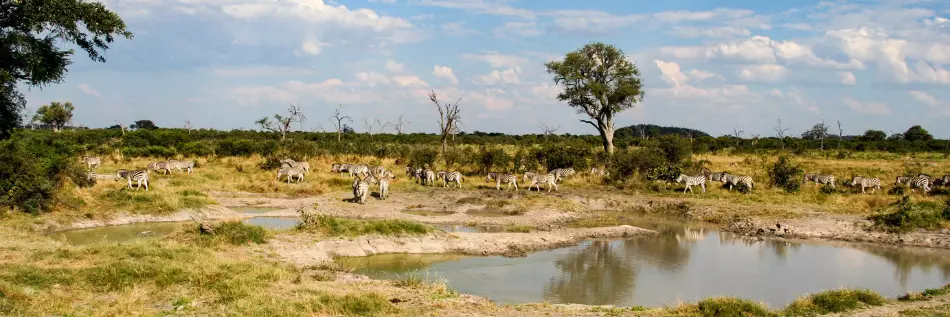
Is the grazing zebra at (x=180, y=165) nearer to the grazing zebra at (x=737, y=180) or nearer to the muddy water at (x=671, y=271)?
the muddy water at (x=671, y=271)

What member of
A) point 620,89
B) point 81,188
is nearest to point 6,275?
point 81,188

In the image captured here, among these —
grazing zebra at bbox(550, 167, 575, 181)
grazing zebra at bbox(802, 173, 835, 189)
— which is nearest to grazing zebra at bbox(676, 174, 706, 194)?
grazing zebra at bbox(550, 167, 575, 181)

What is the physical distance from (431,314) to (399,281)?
2.60 m

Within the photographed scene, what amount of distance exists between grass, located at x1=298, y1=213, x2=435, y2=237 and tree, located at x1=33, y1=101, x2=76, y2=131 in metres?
76.0

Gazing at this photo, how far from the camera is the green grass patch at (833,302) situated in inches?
395

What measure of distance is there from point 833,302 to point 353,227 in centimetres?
1081

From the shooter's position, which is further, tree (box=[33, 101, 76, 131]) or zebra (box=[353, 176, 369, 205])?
tree (box=[33, 101, 76, 131])

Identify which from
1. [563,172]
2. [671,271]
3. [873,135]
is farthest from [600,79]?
[873,135]

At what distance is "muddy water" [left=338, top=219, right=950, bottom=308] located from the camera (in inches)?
501

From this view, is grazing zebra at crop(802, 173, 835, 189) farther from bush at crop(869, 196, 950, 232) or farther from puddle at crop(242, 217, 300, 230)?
puddle at crop(242, 217, 300, 230)

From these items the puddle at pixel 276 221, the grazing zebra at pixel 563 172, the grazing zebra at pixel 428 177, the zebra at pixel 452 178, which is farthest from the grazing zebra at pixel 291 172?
the grazing zebra at pixel 563 172

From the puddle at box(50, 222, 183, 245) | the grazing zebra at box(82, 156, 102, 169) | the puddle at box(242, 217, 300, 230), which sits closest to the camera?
the puddle at box(50, 222, 183, 245)

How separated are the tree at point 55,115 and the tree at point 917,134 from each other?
10066 cm

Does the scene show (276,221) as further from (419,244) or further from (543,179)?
(543,179)
